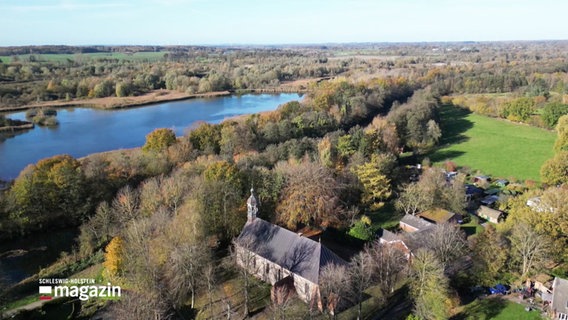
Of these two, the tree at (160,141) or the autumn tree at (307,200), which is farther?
the tree at (160,141)

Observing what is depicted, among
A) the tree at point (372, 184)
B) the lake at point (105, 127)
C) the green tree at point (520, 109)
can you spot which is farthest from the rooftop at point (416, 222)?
the green tree at point (520, 109)

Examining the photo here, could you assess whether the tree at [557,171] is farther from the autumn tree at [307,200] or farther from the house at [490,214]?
the autumn tree at [307,200]

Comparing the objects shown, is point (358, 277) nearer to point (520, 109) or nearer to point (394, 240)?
point (394, 240)

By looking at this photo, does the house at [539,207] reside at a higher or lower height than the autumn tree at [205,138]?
lower

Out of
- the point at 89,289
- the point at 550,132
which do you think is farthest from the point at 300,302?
the point at 550,132

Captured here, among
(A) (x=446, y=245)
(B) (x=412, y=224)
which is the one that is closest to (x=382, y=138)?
(B) (x=412, y=224)

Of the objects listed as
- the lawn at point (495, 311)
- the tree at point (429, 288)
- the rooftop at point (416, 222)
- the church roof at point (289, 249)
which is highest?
the church roof at point (289, 249)
